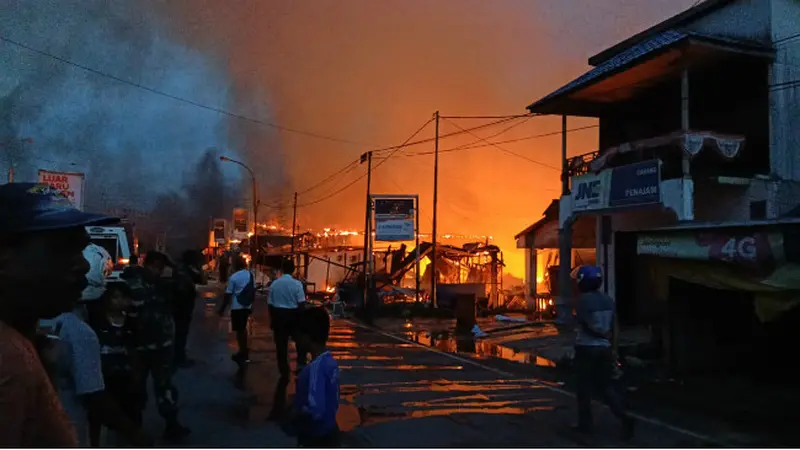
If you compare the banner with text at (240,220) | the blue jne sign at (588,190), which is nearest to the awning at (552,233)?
the blue jne sign at (588,190)

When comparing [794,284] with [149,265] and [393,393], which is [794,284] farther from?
[149,265]

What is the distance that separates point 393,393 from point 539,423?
220 cm

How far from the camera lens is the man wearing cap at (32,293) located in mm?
1480

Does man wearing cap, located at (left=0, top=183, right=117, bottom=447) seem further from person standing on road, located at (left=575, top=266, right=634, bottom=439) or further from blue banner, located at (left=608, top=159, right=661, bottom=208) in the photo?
blue banner, located at (left=608, top=159, right=661, bottom=208)

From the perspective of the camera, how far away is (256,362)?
1056 cm

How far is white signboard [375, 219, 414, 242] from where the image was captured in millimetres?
23266

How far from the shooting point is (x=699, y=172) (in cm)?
1455

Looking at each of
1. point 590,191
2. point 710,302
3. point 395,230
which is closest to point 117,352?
point 710,302

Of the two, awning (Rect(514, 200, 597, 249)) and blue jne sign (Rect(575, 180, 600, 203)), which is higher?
blue jne sign (Rect(575, 180, 600, 203))

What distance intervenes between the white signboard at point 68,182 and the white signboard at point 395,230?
397 inches

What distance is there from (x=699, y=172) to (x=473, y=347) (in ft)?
22.4

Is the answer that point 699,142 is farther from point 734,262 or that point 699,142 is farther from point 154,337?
point 154,337

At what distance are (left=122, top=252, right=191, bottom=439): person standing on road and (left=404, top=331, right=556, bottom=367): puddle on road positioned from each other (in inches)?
303

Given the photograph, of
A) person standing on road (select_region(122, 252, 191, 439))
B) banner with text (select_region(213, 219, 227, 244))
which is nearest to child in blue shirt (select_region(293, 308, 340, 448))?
person standing on road (select_region(122, 252, 191, 439))
